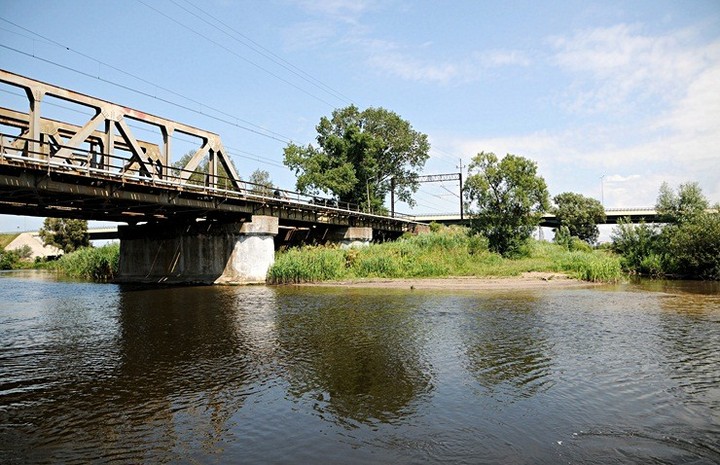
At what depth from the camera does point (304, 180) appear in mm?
64250

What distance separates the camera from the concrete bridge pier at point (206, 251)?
36219mm

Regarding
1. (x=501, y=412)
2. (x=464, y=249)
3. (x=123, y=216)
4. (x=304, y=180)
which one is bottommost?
(x=501, y=412)

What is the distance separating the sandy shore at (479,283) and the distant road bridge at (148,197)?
8012 millimetres

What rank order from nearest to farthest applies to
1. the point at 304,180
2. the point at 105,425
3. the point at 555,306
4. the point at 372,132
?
the point at 105,425 → the point at 555,306 → the point at 304,180 → the point at 372,132

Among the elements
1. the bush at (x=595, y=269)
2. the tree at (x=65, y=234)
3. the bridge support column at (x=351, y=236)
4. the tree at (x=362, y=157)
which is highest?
the tree at (x=362, y=157)

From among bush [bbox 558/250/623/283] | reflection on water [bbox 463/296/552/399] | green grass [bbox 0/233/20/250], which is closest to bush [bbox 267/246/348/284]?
bush [bbox 558/250/623/283]

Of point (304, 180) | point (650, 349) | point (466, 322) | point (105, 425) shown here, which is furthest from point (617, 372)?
point (304, 180)

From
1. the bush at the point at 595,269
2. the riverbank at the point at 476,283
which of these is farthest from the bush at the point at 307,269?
the bush at the point at 595,269

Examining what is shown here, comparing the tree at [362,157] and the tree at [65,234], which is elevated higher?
the tree at [362,157]

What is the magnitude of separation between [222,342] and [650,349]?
11.9 metres

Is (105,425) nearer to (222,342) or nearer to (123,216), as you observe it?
(222,342)

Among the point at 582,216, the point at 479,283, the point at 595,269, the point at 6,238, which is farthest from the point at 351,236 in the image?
the point at 6,238

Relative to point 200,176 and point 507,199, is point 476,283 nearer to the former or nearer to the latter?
point 507,199

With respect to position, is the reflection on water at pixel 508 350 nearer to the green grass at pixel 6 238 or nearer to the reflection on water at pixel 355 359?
the reflection on water at pixel 355 359
